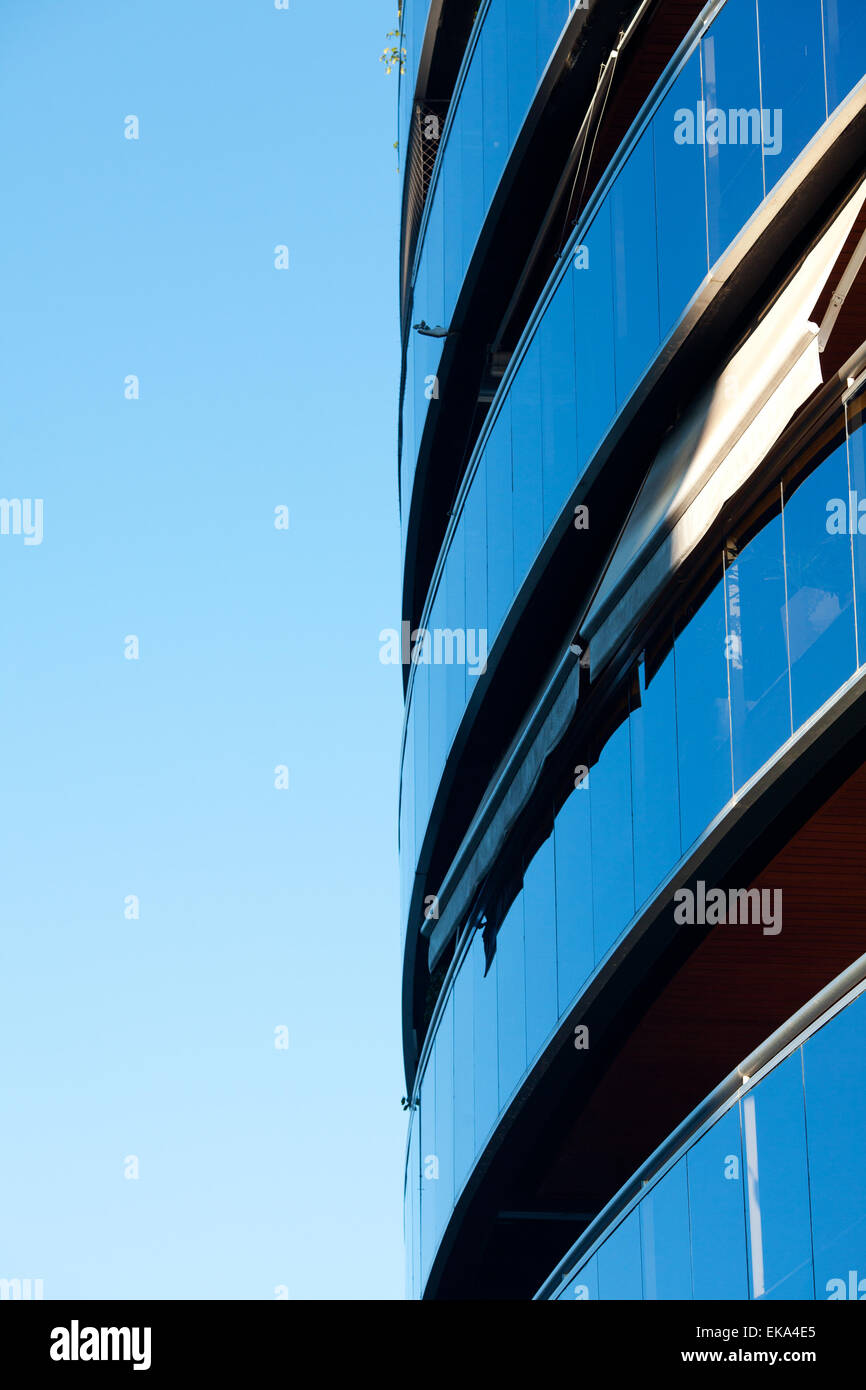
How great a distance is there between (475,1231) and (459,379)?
1050 centimetres

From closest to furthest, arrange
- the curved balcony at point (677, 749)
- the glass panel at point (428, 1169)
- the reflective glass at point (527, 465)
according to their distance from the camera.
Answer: the curved balcony at point (677, 749), the reflective glass at point (527, 465), the glass panel at point (428, 1169)

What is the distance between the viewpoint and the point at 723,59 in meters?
12.0

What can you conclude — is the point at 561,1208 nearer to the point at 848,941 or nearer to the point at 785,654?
the point at 848,941

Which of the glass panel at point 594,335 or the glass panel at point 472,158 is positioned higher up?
the glass panel at point 472,158

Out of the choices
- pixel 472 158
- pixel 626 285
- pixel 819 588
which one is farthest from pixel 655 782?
pixel 472 158

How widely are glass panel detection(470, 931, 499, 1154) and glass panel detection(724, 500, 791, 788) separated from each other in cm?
714

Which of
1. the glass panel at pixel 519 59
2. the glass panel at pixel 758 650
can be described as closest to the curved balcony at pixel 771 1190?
the glass panel at pixel 758 650

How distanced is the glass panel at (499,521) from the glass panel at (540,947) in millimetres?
2822

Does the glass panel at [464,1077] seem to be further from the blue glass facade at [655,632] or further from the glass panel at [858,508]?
the glass panel at [858,508]

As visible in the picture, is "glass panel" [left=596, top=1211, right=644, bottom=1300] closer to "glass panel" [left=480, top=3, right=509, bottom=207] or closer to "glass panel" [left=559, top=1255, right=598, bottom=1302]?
"glass panel" [left=559, top=1255, right=598, bottom=1302]

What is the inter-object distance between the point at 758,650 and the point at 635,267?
432cm

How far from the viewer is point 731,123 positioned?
11758 mm

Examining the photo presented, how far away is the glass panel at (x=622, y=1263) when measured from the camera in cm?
1191
